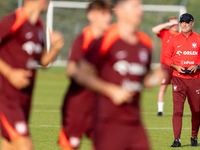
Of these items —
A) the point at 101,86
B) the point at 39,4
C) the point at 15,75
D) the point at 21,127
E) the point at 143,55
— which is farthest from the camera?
the point at 39,4

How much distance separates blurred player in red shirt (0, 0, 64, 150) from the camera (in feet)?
17.6

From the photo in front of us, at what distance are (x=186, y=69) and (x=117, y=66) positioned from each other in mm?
5488

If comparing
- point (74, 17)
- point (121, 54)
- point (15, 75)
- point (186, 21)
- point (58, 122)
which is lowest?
point (74, 17)

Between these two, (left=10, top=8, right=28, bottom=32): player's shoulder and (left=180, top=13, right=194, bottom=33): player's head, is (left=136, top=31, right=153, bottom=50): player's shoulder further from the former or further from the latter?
(left=180, top=13, right=194, bottom=33): player's head

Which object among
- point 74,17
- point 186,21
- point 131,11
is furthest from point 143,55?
point 74,17

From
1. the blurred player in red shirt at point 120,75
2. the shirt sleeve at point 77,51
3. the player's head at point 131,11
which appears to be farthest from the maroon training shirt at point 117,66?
the shirt sleeve at point 77,51

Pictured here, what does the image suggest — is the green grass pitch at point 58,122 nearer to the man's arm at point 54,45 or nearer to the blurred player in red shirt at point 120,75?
the blurred player in red shirt at point 120,75

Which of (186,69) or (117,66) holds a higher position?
(117,66)

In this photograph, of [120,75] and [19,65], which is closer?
[120,75]

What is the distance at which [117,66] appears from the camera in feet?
14.1

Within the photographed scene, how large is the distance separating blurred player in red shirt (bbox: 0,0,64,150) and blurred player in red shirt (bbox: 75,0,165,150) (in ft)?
4.26

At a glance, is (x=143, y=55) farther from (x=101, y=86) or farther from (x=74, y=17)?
(x=74, y=17)

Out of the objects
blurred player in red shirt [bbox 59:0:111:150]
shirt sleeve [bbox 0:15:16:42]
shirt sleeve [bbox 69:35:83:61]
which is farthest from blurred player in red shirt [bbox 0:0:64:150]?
blurred player in red shirt [bbox 59:0:111:150]

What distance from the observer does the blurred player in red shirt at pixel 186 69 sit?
376 inches
